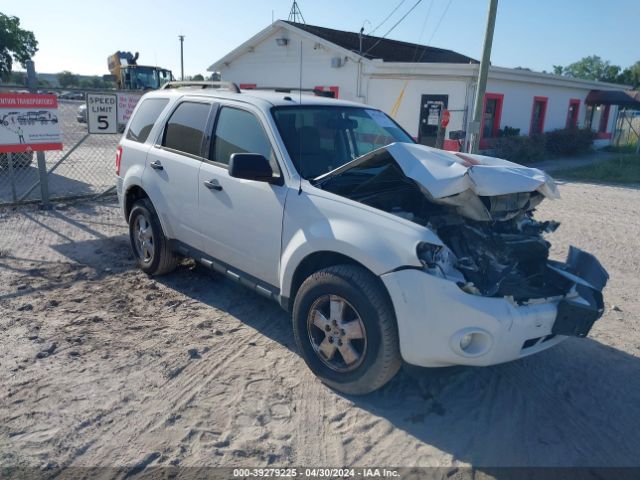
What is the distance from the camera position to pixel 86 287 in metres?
5.56

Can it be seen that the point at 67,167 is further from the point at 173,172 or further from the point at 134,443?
the point at 134,443

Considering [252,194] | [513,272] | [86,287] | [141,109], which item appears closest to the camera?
[513,272]

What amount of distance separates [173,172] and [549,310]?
11.5ft

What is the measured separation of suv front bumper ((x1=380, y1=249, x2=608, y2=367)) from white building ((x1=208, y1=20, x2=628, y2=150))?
399 inches

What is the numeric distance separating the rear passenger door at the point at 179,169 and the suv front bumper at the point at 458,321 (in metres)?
2.34

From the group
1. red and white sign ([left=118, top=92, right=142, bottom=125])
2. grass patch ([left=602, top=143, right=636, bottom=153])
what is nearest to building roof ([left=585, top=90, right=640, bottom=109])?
grass patch ([left=602, top=143, right=636, bottom=153])

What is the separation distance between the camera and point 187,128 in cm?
511

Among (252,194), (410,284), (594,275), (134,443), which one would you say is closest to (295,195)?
(252,194)

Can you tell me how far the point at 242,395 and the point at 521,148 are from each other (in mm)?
16774

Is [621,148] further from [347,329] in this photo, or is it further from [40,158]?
[347,329]

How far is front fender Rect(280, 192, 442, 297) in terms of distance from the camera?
3250 mm

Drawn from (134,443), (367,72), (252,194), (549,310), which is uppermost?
(367,72)

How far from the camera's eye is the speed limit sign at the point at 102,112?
866 cm

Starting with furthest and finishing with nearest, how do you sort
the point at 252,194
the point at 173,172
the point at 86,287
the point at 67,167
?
the point at 67,167
the point at 86,287
the point at 173,172
the point at 252,194
